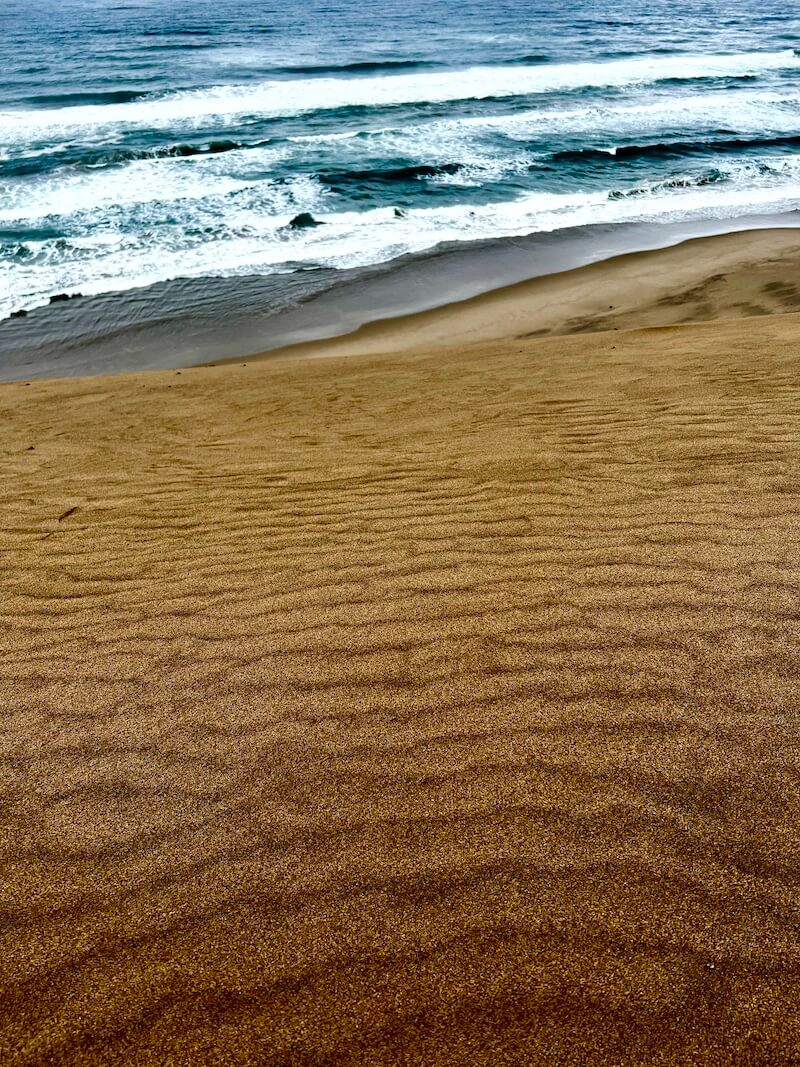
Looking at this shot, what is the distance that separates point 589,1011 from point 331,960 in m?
0.72

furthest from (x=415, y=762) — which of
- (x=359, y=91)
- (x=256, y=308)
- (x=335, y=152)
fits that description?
(x=359, y=91)

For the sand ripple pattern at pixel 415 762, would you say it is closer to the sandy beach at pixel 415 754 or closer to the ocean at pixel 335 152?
the sandy beach at pixel 415 754

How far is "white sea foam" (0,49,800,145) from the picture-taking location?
22.8m

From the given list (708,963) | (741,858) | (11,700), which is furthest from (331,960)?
(11,700)

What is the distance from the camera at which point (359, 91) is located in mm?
26797

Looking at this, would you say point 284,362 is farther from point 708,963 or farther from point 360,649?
point 708,963

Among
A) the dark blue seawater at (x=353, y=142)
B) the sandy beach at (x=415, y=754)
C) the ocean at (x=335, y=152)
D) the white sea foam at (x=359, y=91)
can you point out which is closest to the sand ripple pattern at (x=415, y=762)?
the sandy beach at (x=415, y=754)

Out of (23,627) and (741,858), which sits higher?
(23,627)

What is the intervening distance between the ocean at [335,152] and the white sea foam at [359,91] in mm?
153

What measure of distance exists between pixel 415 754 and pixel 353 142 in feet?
69.8

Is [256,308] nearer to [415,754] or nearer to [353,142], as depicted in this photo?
[415,754]

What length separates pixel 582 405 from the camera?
6488 millimetres

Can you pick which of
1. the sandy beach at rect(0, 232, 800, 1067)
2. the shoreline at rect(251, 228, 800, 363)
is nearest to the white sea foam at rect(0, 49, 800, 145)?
the shoreline at rect(251, 228, 800, 363)

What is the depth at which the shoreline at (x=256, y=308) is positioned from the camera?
10.5 metres
